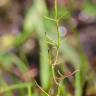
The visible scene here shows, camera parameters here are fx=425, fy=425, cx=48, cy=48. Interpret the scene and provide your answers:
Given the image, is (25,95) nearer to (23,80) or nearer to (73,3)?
(23,80)

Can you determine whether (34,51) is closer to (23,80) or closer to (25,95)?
(23,80)

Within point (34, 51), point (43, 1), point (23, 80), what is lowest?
point (34, 51)

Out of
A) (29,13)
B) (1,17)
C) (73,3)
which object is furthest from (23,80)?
(1,17)

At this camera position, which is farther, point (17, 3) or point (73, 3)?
point (17, 3)

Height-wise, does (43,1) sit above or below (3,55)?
above

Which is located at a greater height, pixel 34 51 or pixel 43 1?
pixel 43 1

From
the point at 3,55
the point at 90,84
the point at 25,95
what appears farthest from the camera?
the point at 3,55

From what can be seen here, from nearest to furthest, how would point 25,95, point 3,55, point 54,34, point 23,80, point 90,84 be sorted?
point 25,95, point 90,84, point 23,80, point 54,34, point 3,55

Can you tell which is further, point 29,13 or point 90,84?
point 29,13

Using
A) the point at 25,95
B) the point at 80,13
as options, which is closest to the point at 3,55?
the point at 25,95
